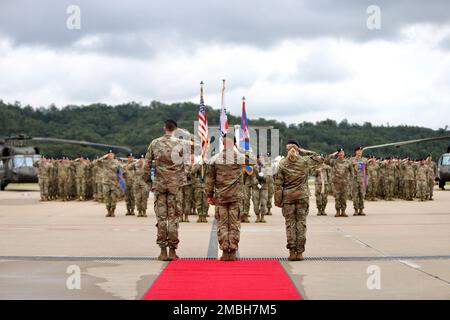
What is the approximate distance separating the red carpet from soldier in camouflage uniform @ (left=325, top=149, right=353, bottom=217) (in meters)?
11.9

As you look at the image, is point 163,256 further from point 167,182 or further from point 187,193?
point 187,193

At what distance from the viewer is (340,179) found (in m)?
23.9

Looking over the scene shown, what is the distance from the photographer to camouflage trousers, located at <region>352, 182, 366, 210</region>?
24.0m

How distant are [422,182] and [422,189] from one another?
16.9 inches

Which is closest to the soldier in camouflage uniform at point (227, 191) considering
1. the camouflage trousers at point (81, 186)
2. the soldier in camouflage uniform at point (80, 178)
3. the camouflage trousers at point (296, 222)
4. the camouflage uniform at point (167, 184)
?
the camouflage uniform at point (167, 184)

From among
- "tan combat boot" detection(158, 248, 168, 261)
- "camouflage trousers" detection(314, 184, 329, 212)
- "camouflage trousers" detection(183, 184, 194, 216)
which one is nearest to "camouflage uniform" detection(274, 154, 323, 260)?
"tan combat boot" detection(158, 248, 168, 261)

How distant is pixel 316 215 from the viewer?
24.6 m

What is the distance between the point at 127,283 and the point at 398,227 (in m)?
10.5

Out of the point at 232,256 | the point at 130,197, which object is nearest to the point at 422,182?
the point at 130,197

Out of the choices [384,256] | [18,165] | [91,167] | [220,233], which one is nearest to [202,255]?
[220,233]

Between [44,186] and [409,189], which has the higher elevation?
[44,186]

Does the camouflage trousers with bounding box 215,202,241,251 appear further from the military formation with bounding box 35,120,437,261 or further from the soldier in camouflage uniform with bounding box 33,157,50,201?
the soldier in camouflage uniform with bounding box 33,157,50,201

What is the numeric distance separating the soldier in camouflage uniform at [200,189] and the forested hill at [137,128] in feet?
249
